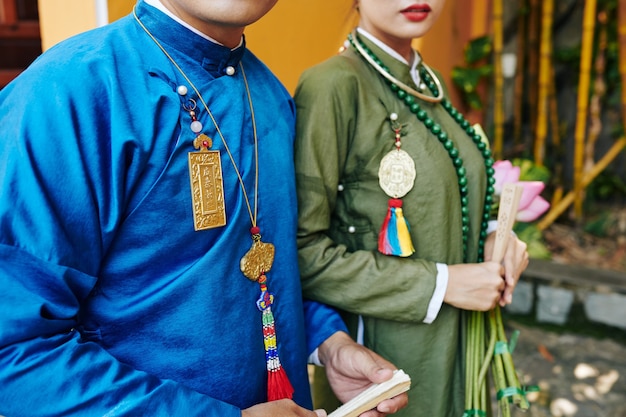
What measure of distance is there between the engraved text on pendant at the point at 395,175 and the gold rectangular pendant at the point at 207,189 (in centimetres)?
41

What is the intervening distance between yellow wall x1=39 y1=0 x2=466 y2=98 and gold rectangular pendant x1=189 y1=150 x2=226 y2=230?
52cm

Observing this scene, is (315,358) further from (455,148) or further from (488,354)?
(455,148)

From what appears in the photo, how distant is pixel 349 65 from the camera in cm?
114

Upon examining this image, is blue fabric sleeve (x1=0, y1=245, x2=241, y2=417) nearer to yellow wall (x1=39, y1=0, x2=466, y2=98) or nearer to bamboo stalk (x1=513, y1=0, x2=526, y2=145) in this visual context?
yellow wall (x1=39, y1=0, x2=466, y2=98)

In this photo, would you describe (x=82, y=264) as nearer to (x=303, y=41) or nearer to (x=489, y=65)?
(x=303, y=41)

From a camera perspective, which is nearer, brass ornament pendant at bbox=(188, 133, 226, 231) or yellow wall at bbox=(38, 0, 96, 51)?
brass ornament pendant at bbox=(188, 133, 226, 231)

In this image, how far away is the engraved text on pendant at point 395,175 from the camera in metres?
1.10

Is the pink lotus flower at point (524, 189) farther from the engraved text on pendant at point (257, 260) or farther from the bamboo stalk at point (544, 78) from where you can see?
the bamboo stalk at point (544, 78)

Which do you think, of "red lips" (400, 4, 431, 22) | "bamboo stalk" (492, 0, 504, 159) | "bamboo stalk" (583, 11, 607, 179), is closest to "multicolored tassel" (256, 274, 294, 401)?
"red lips" (400, 4, 431, 22)

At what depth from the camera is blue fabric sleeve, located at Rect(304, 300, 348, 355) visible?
3.44ft

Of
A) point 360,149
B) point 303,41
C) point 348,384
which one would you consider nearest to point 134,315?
point 348,384

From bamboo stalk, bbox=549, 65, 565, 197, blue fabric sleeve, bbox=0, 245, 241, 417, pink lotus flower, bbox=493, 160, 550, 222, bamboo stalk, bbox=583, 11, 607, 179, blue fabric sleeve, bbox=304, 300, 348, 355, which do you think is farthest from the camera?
bamboo stalk, bbox=549, 65, 565, 197

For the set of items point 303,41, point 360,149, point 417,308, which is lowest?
point 417,308

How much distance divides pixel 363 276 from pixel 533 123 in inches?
147
